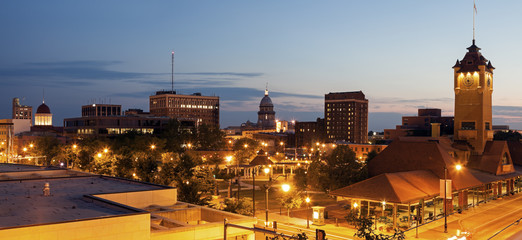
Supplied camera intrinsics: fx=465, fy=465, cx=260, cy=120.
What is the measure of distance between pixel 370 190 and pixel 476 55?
60128mm

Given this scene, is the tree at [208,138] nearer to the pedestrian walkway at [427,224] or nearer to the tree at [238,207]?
the pedestrian walkway at [427,224]

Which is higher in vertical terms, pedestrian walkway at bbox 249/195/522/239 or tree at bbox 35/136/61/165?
tree at bbox 35/136/61/165

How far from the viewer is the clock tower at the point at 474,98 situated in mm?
95000

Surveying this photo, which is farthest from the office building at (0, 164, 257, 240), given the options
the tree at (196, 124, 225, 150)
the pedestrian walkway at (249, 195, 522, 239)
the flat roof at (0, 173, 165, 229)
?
the tree at (196, 124, 225, 150)

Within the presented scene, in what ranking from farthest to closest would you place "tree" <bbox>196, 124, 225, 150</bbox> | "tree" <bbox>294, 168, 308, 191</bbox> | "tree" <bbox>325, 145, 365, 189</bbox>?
"tree" <bbox>196, 124, 225, 150</bbox>
"tree" <bbox>294, 168, 308, 191</bbox>
"tree" <bbox>325, 145, 365, 189</bbox>

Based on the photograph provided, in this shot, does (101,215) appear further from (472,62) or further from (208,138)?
(208,138)

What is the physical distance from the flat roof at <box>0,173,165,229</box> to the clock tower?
75726 mm

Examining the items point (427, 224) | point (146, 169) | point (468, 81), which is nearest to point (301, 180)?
point (427, 224)

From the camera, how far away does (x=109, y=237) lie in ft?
82.1

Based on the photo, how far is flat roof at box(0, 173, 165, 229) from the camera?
26250mm

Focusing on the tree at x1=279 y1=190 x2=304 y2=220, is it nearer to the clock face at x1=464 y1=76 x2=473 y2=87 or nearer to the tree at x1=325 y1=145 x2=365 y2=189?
the tree at x1=325 y1=145 x2=365 y2=189

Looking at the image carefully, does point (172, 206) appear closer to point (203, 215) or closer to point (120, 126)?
point (203, 215)

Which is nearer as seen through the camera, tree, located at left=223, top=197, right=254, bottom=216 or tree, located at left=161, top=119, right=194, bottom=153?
tree, located at left=223, top=197, right=254, bottom=216

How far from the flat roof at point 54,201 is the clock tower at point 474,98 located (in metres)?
75.7
